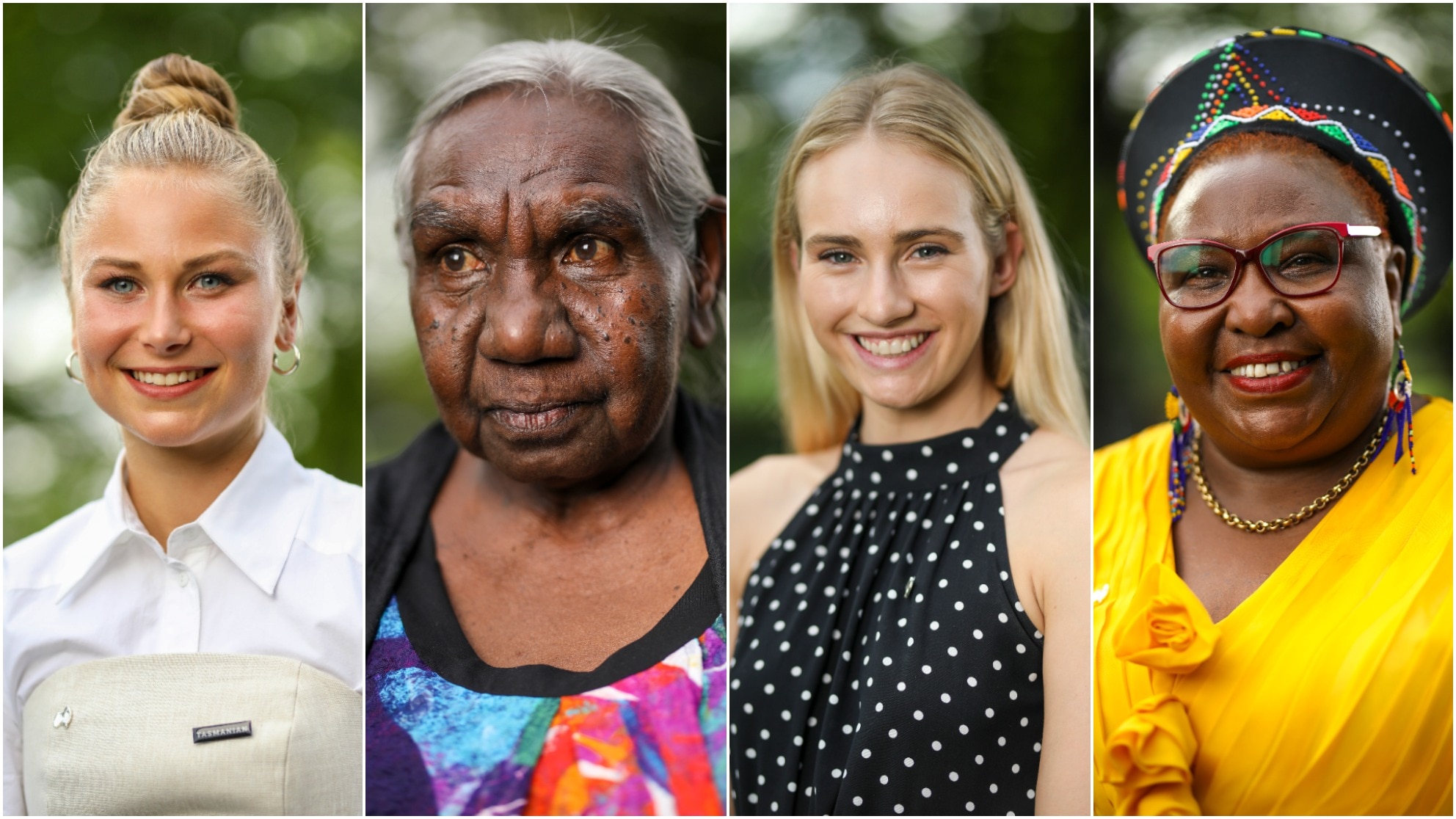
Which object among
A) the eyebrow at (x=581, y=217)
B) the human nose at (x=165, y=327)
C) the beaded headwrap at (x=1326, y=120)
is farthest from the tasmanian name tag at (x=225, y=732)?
the beaded headwrap at (x=1326, y=120)

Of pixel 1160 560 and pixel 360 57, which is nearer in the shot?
pixel 1160 560

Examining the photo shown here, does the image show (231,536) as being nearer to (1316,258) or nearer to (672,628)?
(672,628)

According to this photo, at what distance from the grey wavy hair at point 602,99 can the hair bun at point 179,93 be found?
50 centimetres

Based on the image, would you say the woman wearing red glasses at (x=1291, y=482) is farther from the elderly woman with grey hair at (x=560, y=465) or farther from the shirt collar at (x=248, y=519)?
the shirt collar at (x=248, y=519)

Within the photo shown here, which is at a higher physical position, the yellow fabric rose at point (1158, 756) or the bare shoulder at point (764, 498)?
the bare shoulder at point (764, 498)

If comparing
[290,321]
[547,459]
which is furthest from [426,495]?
[290,321]

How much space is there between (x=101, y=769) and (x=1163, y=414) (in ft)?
9.33

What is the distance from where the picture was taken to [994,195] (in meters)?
2.80

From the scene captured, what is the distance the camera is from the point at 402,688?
9.52ft

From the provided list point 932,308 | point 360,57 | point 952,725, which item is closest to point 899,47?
point 932,308

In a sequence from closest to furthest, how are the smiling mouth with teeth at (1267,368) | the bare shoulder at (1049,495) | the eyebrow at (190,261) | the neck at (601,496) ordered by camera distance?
the smiling mouth with teeth at (1267,368)
the bare shoulder at (1049,495)
the eyebrow at (190,261)
the neck at (601,496)

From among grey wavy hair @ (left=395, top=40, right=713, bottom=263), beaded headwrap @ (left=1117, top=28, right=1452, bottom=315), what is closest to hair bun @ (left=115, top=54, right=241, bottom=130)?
grey wavy hair @ (left=395, top=40, right=713, bottom=263)

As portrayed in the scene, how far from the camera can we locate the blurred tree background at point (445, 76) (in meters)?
3.00

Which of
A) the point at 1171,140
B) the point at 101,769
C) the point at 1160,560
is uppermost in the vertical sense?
the point at 1171,140
